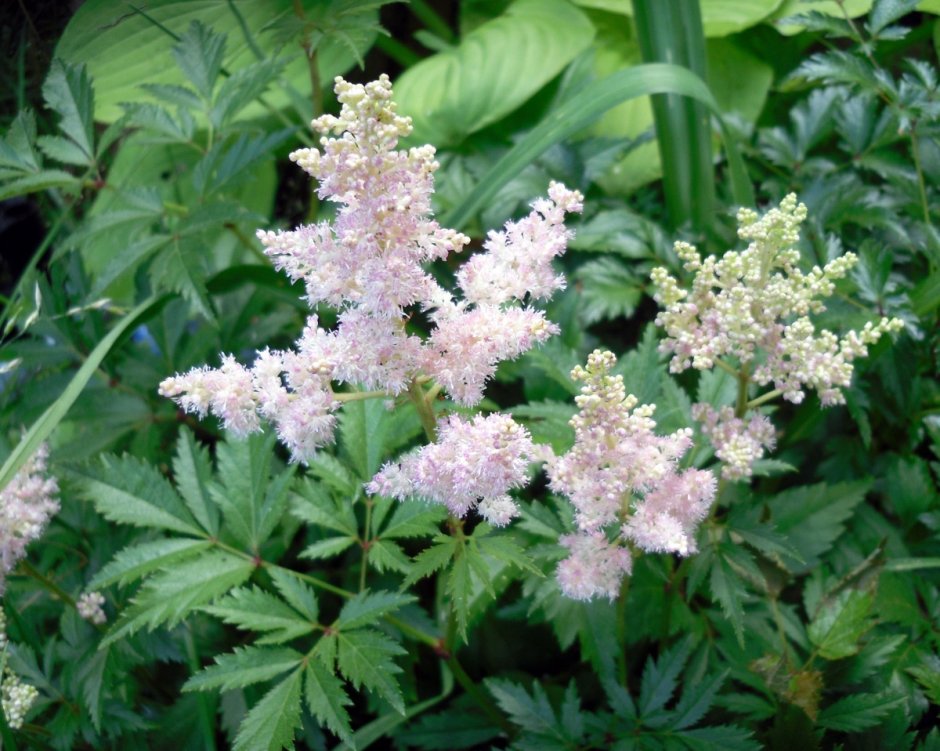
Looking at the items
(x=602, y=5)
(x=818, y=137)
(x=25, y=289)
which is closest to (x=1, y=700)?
(x=25, y=289)

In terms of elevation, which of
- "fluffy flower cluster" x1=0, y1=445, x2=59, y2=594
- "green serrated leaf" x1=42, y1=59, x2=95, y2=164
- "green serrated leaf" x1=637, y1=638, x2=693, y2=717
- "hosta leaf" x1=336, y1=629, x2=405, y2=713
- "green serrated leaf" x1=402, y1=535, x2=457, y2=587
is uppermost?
"green serrated leaf" x1=42, y1=59, x2=95, y2=164

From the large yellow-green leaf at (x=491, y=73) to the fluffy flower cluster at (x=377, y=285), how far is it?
112 centimetres

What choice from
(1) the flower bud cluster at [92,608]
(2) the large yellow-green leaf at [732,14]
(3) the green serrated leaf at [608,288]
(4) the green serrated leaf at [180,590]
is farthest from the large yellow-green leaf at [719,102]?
(1) the flower bud cluster at [92,608]

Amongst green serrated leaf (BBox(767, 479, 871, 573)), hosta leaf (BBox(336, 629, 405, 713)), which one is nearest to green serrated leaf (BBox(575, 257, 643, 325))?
green serrated leaf (BBox(767, 479, 871, 573))

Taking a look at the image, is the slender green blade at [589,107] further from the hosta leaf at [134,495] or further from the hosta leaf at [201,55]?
the hosta leaf at [134,495]

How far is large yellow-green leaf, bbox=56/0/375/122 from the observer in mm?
1189

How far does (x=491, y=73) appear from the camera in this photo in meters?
1.86

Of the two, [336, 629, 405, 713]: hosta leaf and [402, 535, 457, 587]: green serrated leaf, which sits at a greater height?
[402, 535, 457, 587]: green serrated leaf

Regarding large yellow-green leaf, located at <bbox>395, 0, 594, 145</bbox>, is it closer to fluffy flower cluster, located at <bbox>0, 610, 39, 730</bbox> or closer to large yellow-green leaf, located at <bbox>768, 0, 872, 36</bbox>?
large yellow-green leaf, located at <bbox>768, 0, 872, 36</bbox>

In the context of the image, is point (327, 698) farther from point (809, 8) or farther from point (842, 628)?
point (809, 8)

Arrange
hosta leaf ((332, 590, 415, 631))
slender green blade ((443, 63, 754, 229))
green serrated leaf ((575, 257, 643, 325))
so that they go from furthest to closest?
1. green serrated leaf ((575, 257, 643, 325))
2. slender green blade ((443, 63, 754, 229))
3. hosta leaf ((332, 590, 415, 631))

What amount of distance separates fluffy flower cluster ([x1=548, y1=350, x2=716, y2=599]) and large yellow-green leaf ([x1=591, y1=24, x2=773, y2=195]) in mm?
1072

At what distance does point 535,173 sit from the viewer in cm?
161

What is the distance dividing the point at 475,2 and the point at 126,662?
194 cm
